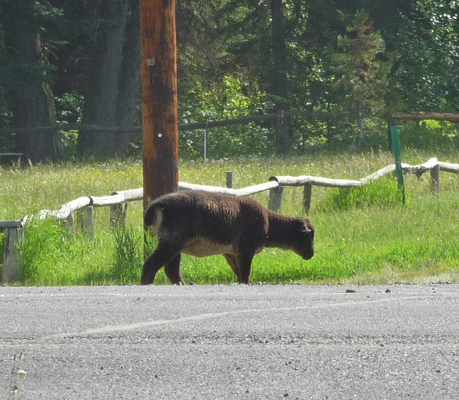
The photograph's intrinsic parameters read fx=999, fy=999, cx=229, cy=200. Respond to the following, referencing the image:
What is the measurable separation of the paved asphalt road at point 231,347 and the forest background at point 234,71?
23663 millimetres

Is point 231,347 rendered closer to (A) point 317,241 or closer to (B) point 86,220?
(B) point 86,220

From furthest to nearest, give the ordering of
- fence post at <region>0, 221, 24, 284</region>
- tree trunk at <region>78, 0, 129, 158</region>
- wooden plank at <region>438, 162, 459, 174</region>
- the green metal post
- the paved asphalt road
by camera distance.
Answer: tree trunk at <region>78, 0, 129, 158</region> < wooden plank at <region>438, 162, 459, 174</region> < the green metal post < fence post at <region>0, 221, 24, 284</region> < the paved asphalt road

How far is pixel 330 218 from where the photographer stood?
14914 millimetres

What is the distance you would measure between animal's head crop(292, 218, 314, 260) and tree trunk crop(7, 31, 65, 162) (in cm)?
→ 2072

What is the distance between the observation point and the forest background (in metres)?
31.9

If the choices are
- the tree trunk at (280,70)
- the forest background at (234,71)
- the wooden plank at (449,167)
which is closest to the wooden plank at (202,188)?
the wooden plank at (449,167)

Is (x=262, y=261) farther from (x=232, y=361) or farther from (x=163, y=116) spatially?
(x=232, y=361)

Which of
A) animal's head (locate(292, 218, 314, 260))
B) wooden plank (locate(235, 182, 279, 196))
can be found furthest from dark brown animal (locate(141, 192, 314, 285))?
wooden plank (locate(235, 182, 279, 196))

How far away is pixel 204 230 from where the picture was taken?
999 centimetres

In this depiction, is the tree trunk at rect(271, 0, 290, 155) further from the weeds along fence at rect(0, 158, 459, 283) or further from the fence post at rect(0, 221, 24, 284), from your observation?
the fence post at rect(0, 221, 24, 284)

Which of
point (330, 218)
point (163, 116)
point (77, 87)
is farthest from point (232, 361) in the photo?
point (77, 87)

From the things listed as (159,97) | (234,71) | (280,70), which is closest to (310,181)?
(159,97)

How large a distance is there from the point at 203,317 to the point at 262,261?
5.05 meters

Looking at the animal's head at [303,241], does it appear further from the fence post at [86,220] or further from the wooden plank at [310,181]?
the wooden plank at [310,181]
